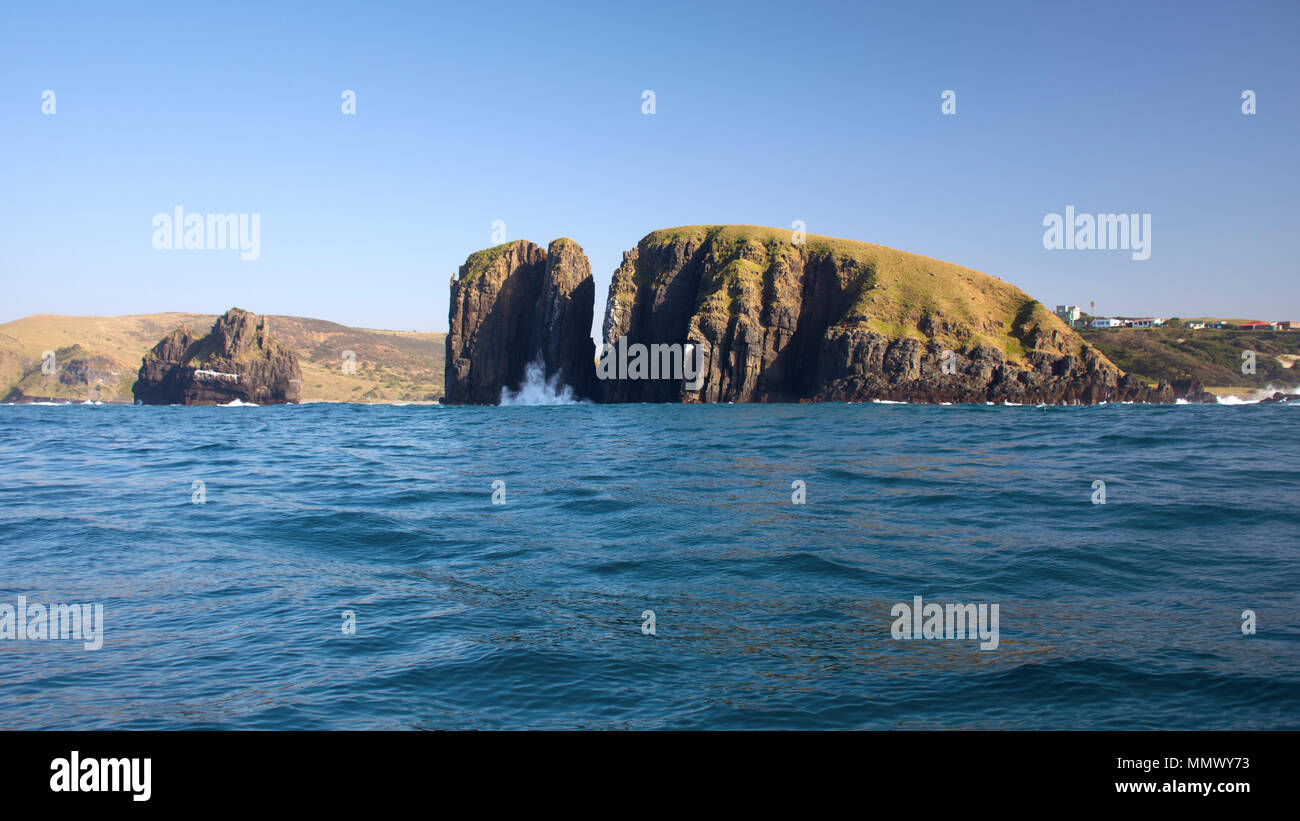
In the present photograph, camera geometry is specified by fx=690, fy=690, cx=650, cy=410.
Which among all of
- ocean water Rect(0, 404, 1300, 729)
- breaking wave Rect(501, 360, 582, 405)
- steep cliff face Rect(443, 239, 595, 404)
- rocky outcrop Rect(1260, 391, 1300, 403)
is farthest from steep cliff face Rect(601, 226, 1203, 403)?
ocean water Rect(0, 404, 1300, 729)

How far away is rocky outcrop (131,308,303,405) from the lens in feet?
611

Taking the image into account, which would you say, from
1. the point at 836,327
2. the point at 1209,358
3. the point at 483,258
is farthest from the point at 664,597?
the point at 1209,358

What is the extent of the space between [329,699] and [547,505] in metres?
13.9

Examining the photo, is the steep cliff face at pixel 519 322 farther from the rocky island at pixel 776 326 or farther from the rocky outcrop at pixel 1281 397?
the rocky outcrop at pixel 1281 397

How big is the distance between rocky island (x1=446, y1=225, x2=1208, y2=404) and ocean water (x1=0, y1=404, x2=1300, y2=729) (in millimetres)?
124371

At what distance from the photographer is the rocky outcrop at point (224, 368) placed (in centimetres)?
18612

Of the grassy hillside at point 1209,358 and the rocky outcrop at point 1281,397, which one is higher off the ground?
the grassy hillside at point 1209,358

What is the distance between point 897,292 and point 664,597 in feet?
532

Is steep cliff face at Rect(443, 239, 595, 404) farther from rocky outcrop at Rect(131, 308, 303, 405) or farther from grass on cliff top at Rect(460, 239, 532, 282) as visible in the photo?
rocky outcrop at Rect(131, 308, 303, 405)

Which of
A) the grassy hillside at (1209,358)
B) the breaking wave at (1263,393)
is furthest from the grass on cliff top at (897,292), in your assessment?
the grassy hillside at (1209,358)

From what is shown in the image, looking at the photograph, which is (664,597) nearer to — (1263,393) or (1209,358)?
(1263,393)

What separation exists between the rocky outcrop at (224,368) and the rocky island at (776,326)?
52716 millimetres
